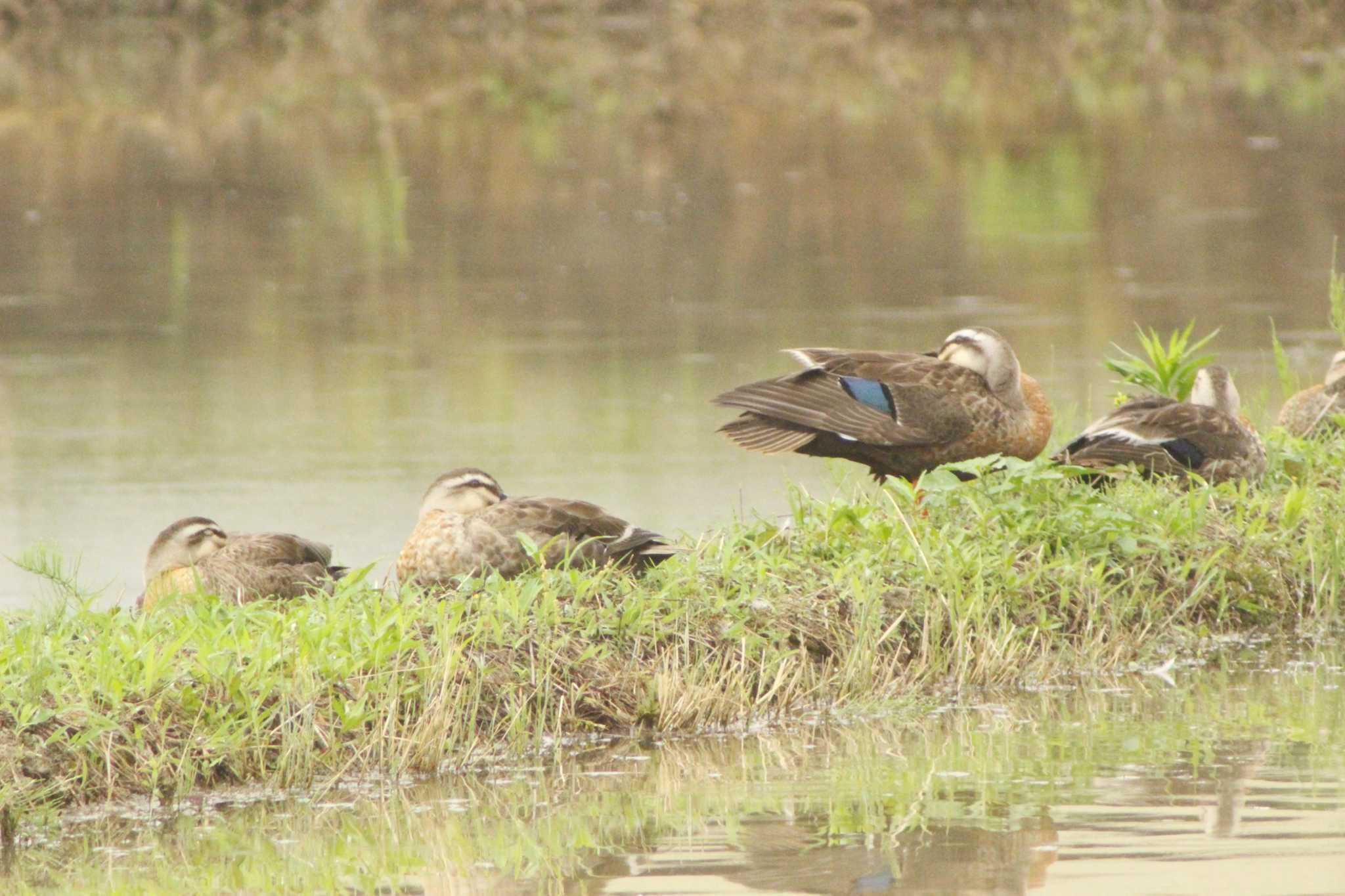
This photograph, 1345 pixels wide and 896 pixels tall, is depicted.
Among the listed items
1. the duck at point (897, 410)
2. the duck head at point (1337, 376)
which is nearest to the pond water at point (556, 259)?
the duck at point (897, 410)

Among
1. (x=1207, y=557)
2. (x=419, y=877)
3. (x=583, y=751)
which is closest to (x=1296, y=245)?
(x=1207, y=557)

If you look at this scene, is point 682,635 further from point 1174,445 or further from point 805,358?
point 1174,445

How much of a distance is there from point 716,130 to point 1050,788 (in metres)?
21.7

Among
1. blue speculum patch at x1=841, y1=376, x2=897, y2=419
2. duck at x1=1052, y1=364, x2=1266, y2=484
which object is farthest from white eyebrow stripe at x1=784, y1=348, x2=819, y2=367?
duck at x1=1052, y1=364, x2=1266, y2=484

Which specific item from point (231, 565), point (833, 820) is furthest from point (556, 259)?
point (833, 820)

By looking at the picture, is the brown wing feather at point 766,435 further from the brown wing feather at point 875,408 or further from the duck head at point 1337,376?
the duck head at point 1337,376

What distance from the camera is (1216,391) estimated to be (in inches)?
317

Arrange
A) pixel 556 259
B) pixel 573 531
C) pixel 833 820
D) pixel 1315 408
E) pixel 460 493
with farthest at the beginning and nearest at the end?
pixel 556 259 < pixel 1315 408 < pixel 460 493 < pixel 573 531 < pixel 833 820

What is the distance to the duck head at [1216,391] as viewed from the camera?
→ 8031mm

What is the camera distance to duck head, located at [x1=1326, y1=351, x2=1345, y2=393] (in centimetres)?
895

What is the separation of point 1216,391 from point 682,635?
287 cm

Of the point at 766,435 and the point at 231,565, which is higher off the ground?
the point at 766,435

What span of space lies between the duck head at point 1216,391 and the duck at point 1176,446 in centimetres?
33

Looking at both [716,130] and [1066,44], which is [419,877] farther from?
[1066,44]
